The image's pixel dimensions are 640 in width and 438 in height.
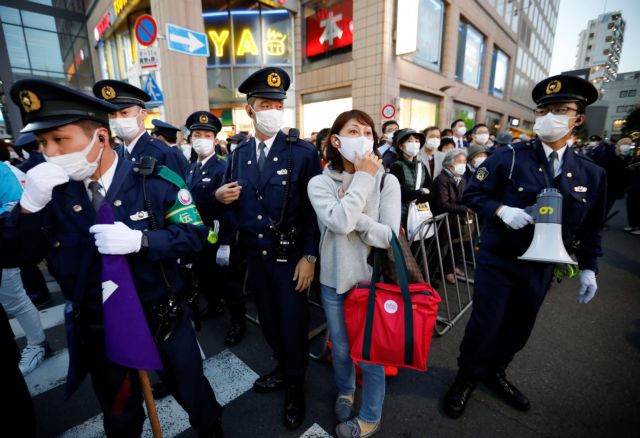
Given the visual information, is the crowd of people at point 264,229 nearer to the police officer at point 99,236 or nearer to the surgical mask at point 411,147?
the police officer at point 99,236

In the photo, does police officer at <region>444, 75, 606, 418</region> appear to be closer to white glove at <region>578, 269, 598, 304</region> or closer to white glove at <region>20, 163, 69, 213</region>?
white glove at <region>578, 269, 598, 304</region>

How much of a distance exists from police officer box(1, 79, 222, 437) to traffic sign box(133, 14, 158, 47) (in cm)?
493

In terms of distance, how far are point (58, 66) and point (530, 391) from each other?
29377 mm

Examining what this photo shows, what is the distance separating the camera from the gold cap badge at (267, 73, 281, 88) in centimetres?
237

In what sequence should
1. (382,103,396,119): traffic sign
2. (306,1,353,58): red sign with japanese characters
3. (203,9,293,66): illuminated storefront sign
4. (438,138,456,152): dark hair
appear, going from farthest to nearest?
1. (203,9,293,66): illuminated storefront sign
2. (306,1,353,58): red sign with japanese characters
3. (382,103,396,119): traffic sign
4. (438,138,456,152): dark hair

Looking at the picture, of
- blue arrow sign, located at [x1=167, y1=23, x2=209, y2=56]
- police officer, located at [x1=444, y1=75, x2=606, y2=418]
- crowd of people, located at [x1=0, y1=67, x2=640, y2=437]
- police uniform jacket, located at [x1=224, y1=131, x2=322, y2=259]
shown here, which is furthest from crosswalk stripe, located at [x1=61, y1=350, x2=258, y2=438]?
blue arrow sign, located at [x1=167, y1=23, x2=209, y2=56]

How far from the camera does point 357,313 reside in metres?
1.89

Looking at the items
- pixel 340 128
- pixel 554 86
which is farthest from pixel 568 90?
pixel 340 128

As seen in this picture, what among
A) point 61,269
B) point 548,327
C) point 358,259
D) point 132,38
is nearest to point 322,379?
point 358,259

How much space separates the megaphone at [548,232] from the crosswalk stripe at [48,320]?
540cm

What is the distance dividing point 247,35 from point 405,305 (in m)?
17.2

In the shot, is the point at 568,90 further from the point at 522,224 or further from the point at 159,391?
the point at 159,391

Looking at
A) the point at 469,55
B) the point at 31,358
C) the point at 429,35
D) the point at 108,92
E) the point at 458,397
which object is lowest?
the point at 31,358

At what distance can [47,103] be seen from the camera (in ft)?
4.52
